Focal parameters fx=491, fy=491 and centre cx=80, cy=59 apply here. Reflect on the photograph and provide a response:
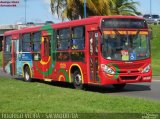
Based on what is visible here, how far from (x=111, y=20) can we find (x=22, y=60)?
8.54 m

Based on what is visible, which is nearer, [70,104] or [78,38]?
[70,104]

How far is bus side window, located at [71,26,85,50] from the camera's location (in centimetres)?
1920

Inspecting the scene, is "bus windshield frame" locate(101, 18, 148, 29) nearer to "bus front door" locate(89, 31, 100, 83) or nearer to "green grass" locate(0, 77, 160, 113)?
"bus front door" locate(89, 31, 100, 83)

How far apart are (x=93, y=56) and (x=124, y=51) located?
1177mm

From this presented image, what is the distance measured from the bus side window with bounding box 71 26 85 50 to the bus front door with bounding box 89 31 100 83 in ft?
2.19

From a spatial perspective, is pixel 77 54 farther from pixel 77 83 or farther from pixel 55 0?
pixel 55 0

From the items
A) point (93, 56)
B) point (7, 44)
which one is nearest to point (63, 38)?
point (93, 56)

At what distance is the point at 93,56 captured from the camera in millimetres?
18438

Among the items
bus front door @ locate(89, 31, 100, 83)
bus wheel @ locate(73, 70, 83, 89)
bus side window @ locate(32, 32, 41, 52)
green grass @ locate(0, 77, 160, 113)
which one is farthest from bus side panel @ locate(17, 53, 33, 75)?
green grass @ locate(0, 77, 160, 113)

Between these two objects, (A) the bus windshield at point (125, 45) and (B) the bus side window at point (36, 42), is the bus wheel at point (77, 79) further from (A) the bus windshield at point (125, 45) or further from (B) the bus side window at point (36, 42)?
(B) the bus side window at point (36, 42)

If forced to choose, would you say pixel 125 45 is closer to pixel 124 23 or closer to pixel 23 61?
pixel 124 23

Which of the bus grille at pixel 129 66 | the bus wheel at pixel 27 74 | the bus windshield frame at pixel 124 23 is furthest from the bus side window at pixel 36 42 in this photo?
the bus grille at pixel 129 66

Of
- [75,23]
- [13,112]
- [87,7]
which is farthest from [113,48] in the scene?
[87,7]

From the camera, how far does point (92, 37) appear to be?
18.5 m
